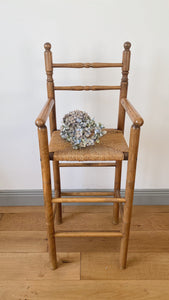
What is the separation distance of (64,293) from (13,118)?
848 millimetres

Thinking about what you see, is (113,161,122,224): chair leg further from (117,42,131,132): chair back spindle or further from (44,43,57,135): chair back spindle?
(44,43,57,135): chair back spindle

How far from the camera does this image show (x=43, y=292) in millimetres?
971

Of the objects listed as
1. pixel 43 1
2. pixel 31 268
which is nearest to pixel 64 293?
pixel 31 268

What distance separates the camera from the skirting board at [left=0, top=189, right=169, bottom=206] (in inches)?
56.6

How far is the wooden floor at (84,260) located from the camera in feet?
3.20

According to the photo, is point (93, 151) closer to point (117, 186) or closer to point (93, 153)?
point (93, 153)

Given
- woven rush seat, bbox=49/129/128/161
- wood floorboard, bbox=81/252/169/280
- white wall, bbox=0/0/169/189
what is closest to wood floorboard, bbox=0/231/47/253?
wood floorboard, bbox=81/252/169/280

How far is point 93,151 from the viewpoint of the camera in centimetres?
91

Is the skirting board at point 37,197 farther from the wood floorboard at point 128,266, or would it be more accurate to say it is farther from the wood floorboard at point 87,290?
the wood floorboard at point 87,290

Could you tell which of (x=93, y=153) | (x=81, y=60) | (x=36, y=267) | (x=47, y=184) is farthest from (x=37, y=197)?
(x=81, y=60)

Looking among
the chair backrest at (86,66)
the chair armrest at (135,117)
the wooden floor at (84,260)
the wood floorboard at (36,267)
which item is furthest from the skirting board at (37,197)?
the chair armrest at (135,117)

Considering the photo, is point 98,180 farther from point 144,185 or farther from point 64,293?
point 64,293

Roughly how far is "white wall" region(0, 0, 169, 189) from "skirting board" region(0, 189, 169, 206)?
0.41ft

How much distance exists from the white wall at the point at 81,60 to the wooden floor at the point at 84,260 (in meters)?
0.27
